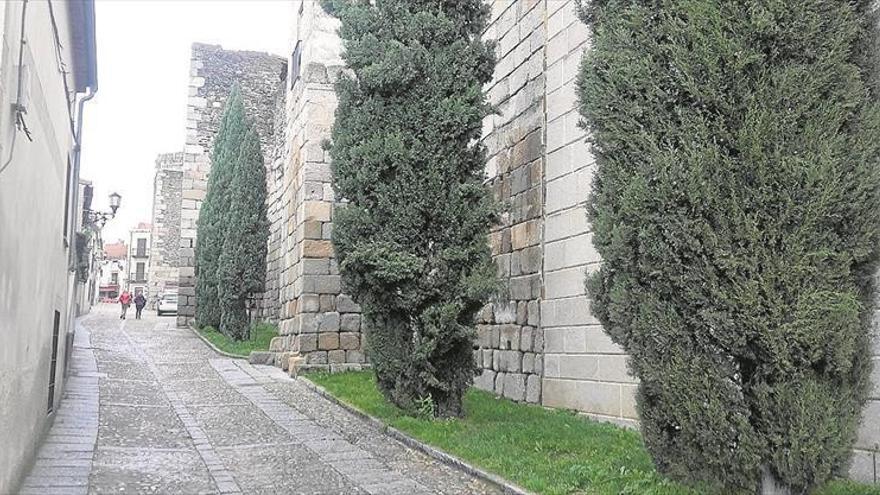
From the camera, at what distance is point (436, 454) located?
5.14 metres

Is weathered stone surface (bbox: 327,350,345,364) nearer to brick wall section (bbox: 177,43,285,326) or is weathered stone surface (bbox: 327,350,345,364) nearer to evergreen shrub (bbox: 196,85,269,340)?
evergreen shrub (bbox: 196,85,269,340)

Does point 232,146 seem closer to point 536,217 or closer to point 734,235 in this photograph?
point 536,217

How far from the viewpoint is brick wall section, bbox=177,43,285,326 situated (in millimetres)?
19344

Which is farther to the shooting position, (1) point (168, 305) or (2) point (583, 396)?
(1) point (168, 305)

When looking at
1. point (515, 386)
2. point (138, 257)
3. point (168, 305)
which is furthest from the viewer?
point (138, 257)

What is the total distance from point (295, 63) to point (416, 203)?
20.9ft

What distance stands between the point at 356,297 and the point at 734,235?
3.70 m

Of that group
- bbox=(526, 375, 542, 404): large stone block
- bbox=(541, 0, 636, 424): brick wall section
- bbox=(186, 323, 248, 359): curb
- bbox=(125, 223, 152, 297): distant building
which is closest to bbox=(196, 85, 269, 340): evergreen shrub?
bbox=(186, 323, 248, 359): curb

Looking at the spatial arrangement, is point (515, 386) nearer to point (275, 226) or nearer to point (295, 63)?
point (295, 63)

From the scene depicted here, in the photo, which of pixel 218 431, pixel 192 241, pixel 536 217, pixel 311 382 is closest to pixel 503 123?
pixel 536 217

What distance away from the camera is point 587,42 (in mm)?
6656

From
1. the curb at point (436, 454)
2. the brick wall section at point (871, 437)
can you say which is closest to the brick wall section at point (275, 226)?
the curb at point (436, 454)

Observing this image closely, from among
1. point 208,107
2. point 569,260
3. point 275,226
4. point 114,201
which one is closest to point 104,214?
point 114,201

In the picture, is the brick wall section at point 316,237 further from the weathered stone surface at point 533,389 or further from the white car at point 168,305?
the white car at point 168,305
